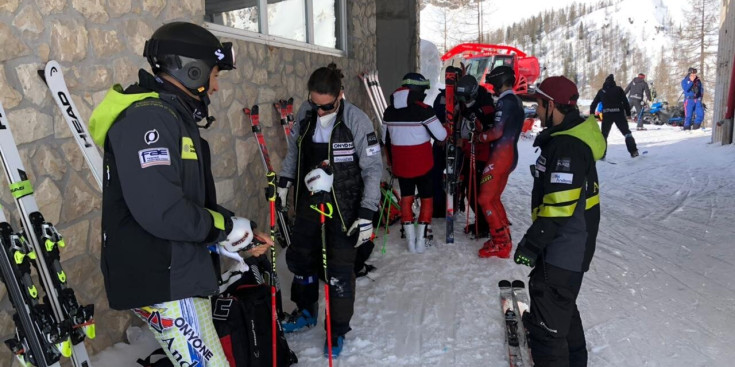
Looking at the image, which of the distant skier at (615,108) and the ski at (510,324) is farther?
the distant skier at (615,108)

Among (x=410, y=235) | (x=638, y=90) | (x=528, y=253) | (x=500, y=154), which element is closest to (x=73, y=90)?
(x=528, y=253)

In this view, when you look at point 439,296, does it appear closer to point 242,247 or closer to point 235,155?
point 235,155

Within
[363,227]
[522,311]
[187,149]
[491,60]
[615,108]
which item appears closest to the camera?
[187,149]

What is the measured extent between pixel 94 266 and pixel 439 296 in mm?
2591

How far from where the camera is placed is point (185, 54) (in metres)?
1.76

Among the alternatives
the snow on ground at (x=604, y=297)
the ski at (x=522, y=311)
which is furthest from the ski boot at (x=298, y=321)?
the ski at (x=522, y=311)

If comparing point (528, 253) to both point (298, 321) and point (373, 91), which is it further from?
point (373, 91)

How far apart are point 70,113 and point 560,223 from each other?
8.76 ft

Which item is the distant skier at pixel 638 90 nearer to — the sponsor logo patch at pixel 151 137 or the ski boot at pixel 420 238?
the ski boot at pixel 420 238

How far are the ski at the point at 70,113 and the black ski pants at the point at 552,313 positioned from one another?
250 centimetres

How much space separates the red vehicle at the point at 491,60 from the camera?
19.2 m

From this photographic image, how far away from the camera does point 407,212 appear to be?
507 centimetres

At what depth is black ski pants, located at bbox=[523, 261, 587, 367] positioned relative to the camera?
249 cm

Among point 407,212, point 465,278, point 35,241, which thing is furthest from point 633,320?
point 35,241
